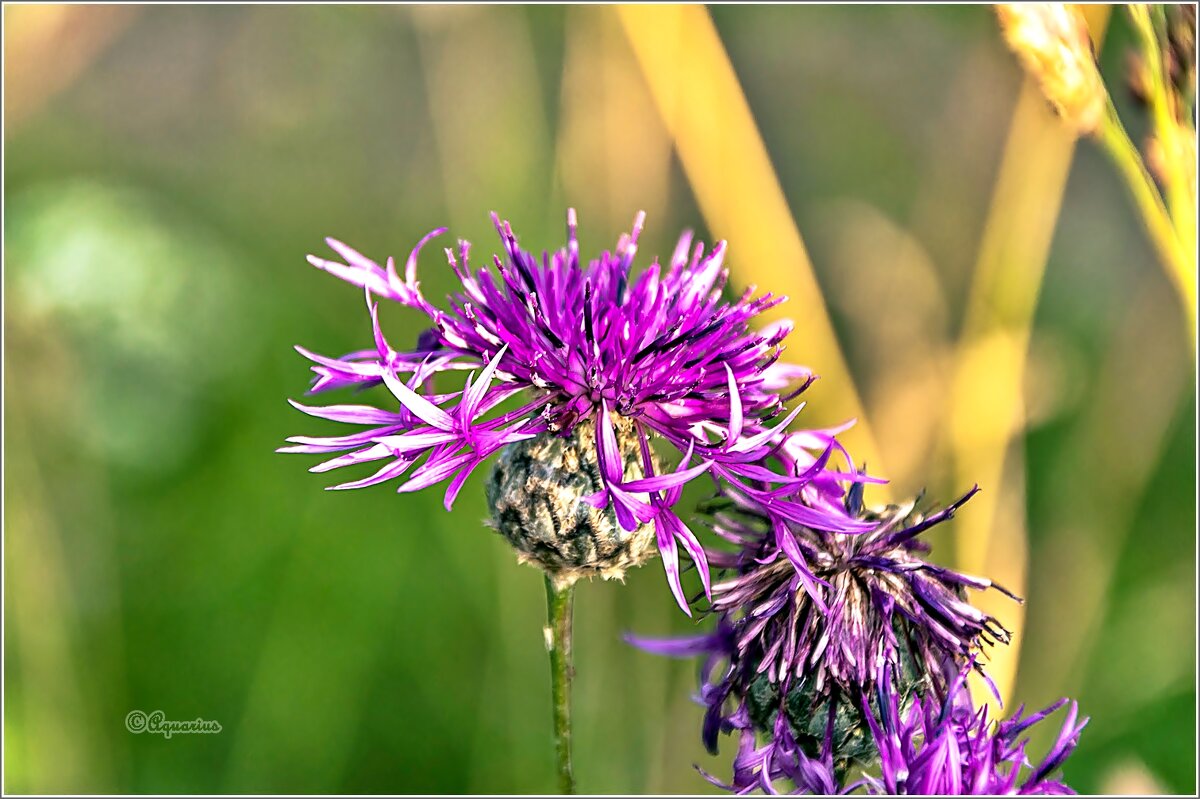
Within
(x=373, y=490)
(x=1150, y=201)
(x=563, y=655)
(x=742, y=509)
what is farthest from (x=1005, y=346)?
(x=373, y=490)

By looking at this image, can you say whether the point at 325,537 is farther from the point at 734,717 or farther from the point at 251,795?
the point at 734,717

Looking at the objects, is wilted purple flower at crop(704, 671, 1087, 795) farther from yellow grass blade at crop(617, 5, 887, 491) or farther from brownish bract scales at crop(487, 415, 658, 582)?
yellow grass blade at crop(617, 5, 887, 491)

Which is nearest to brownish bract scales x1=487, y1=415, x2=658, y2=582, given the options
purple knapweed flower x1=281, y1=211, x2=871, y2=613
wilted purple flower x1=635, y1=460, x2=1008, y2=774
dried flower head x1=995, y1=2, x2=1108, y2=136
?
purple knapweed flower x1=281, y1=211, x2=871, y2=613

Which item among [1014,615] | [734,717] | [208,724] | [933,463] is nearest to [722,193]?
[933,463]

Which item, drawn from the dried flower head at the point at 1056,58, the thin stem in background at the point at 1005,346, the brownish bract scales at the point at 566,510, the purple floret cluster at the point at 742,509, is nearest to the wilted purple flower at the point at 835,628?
the purple floret cluster at the point at 742,509

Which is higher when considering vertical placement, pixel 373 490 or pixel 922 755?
pixel 373 490

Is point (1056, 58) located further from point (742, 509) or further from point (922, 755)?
point (922, 755)
